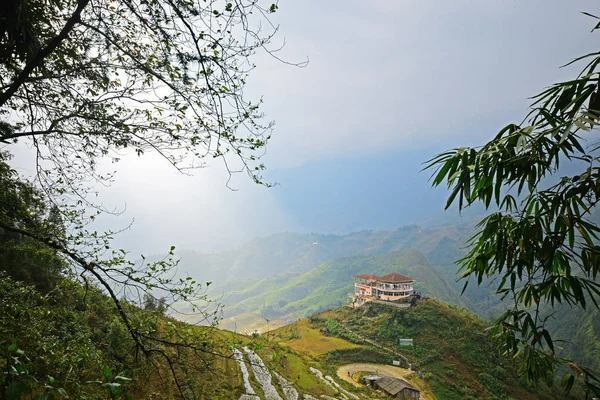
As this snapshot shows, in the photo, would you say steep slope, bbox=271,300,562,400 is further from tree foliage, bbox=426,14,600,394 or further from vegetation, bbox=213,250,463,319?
vegetation, bbox=213,250,463,319

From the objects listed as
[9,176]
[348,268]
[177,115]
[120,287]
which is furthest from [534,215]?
[348,268]

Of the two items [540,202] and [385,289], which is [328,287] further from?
[540,202]

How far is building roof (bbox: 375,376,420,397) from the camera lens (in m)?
17.5

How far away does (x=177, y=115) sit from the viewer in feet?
10.3

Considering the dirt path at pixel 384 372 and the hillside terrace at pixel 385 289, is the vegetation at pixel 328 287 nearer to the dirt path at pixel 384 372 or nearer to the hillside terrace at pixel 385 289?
the hillside terrace at pixel 385 289

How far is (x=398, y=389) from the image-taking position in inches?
694

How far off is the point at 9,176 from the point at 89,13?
2.69 m

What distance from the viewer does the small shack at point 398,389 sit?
17.4 metres

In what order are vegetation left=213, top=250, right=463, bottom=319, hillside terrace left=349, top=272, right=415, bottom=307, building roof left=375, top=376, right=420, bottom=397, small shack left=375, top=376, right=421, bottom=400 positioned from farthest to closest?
vegetation left=213, top=250, right=463, bottom=319
hillside terrace left=349, top=272, right=415, bottom=307
building roof left=375, top=376, right=420, bottom=397
small shack left=375, top=376, right=421, bottom=400

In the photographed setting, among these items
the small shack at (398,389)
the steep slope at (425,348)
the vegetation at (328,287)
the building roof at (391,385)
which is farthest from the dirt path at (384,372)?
the vegetation at (328,287)

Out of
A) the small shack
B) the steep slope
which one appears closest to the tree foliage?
the small shack

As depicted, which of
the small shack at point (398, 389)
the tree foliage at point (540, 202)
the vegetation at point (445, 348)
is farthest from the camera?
the vegetation at point (445, 348)

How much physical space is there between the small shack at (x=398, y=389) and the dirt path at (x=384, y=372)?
1.17 metres

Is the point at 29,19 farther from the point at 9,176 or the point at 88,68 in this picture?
the point at 9,176
